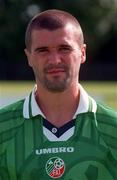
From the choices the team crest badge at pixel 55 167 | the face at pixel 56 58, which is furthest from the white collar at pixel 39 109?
the team crest badge at pixel 55 167

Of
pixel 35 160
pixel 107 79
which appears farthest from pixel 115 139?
pixel 107 79

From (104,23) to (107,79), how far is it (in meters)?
5.74

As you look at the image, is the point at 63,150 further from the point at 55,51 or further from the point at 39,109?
→ the point at 55,51

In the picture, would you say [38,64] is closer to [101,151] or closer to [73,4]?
[101,151]

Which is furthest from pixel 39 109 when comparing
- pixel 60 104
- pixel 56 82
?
pixel 56 82

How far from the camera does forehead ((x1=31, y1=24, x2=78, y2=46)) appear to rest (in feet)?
10.9

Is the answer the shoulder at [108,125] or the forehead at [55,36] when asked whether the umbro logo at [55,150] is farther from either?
the forehead at [55,36]

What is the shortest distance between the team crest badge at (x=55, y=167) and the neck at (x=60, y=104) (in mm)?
168

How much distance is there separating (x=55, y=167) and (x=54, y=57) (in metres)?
0.50

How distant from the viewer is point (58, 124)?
11.2 feet

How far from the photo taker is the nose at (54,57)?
10.9 feet

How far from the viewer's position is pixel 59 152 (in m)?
3.33

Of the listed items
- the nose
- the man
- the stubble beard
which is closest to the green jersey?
the man

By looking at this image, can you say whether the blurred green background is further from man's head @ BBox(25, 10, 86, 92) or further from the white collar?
man's head @ BBox(25, 10, 86, 92)
